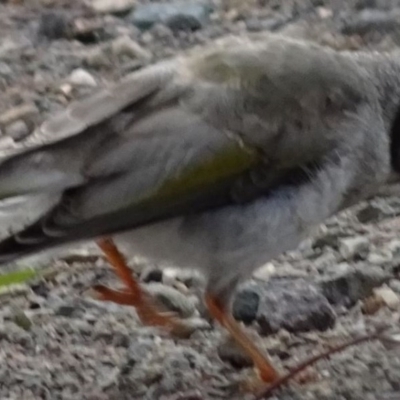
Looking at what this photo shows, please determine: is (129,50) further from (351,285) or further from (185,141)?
(185,141)

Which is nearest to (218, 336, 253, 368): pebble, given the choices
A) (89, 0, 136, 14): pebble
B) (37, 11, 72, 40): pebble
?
(37, 11, 72, 40): pebble

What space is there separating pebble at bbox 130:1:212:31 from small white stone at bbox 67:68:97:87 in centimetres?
69

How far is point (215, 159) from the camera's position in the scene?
10.9ft

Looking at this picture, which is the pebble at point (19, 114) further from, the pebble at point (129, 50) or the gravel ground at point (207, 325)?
the pebble at point (129, 50)

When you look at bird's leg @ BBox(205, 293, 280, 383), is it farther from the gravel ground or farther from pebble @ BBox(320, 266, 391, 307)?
pebble @ BBox(320, 266, 391, 307)

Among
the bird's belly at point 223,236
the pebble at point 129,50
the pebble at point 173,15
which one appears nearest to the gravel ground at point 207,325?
the bird's belly at point 223,236

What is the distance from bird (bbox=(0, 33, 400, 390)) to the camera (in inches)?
127

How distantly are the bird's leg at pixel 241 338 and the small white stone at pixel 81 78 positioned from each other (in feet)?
7.39

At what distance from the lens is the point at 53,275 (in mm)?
4262

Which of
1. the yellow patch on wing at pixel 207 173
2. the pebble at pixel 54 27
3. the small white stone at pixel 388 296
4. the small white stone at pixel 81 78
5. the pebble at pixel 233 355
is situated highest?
the yellow patch on wing at pixel 207 173

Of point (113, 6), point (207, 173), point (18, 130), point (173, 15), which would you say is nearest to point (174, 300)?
point (207, 173)

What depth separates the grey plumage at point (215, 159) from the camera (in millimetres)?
3232

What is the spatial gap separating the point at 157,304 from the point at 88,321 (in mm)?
237

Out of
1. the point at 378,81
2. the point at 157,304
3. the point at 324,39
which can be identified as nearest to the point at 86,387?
the point at 157,304
